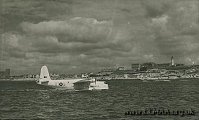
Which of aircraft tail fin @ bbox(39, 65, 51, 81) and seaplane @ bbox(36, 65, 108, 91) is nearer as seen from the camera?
seaplane @ bbox(36, 65, 108, 91)

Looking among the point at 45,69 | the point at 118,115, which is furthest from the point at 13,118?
the point at 45,69

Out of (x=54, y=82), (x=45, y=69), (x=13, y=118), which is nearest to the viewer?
(x=13, y=118)

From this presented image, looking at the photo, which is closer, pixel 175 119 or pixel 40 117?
pixel 175 119

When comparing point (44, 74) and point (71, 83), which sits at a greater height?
point (44, 74)

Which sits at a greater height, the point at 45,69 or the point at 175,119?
the point at 45,69

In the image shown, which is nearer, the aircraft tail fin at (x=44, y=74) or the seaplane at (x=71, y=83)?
the seaplane at (x=71, y=83)

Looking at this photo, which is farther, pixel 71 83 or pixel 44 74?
pixel 44 74

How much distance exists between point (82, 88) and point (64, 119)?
6440 centimetres

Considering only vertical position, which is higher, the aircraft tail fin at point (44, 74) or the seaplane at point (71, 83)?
the aircraft tail fin at point (44, 74)

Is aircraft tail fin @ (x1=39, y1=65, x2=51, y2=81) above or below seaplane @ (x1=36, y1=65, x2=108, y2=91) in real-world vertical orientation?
above

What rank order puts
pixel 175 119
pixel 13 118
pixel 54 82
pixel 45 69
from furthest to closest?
pixel 45 69
pixel 54 82
pixel 13 118
pixel 175 119

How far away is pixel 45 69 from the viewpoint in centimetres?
11088

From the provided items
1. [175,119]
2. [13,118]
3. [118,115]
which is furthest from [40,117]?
[175,119]

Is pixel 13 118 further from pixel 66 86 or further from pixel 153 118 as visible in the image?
pixel 66 86
